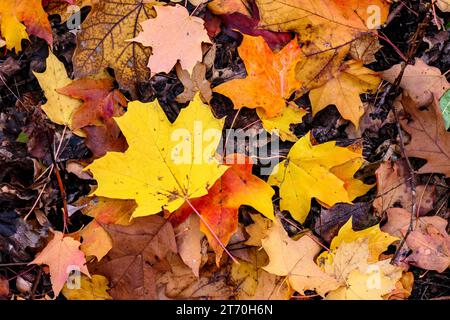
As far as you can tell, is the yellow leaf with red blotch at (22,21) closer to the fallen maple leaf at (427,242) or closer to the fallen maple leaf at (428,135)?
the fallen maple leaf at (428,135)

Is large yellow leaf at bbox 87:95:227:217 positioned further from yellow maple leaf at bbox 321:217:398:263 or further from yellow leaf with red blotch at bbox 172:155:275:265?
yellow maple leaf at bbox 321:217:398:263

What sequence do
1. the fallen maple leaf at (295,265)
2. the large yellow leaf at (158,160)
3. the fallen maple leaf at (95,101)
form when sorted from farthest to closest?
1. the fallen maple leaf at (95,101)
2. the fallen maple leaf at (295,265)
3. the large yellow leaf at (158,160)

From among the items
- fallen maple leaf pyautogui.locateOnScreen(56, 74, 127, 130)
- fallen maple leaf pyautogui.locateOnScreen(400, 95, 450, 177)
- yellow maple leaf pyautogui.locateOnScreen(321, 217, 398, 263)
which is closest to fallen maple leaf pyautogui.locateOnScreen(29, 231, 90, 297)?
fallen maple leaf pyautogui.locateOnScreen(56, 74, 127, 130)

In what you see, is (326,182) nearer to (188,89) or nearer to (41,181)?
(188,89)

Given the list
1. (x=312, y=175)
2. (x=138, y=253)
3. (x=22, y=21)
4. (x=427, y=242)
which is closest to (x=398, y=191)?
(x=427, y=242)

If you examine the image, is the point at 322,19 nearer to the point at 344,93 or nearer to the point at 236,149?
the point at 344,93

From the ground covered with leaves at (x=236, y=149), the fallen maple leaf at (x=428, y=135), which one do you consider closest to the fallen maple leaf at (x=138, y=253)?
the ground covered with leaves at (x=236, y=149)

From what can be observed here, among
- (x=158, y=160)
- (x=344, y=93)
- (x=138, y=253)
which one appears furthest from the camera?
(x=344, y=93)

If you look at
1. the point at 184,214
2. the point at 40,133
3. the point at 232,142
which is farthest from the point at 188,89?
the point at 40,133
